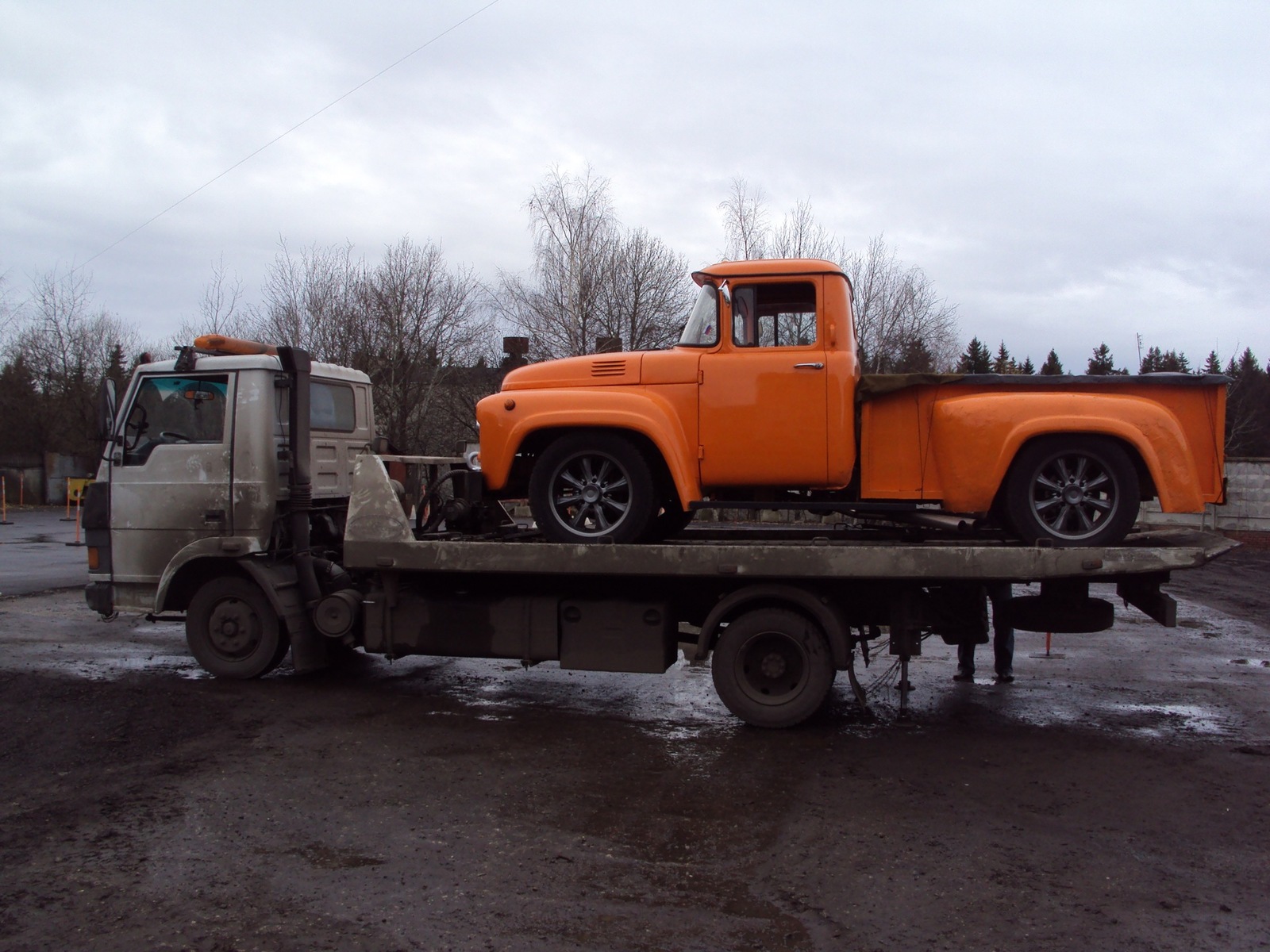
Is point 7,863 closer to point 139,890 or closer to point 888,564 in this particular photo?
point 139,890

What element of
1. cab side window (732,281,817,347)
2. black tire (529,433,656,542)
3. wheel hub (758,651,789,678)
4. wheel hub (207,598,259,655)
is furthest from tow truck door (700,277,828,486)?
wheel hub (207,598,259,655)

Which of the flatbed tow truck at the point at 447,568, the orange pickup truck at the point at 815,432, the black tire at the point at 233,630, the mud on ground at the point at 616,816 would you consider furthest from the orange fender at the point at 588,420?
the black tire at the point at 233,630

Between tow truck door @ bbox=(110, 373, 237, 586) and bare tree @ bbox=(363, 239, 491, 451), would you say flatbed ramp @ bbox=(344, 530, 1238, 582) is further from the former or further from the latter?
bare tree @ bbox=(363, 239, 491, 451)

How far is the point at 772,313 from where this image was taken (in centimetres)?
670

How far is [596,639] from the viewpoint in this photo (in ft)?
22.9

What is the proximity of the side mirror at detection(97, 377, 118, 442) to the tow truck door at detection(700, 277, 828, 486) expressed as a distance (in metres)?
4.59

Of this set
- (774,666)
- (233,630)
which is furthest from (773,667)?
(233,630)

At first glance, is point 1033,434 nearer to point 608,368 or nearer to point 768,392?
point 768,392

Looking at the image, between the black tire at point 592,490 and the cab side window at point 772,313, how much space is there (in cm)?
112

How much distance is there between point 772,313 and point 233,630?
196 inches

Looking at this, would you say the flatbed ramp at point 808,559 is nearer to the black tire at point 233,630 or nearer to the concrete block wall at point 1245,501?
the black tire at point 233,630

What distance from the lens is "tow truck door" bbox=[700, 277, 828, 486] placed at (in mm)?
6430

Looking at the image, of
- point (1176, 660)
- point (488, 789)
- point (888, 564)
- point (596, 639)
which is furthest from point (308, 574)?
point (1176, 660)

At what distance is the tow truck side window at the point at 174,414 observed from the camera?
26.0 ft
